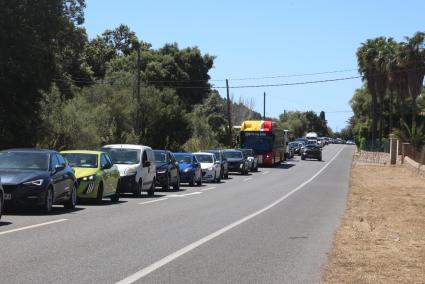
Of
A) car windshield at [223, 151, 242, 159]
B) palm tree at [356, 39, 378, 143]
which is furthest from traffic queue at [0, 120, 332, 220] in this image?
palm tree at [356, 39, 378, 143]

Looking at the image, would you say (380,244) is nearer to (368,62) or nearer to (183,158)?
(183,158)

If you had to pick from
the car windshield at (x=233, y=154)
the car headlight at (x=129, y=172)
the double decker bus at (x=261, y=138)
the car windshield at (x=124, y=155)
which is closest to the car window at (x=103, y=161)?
the car headlight at (x=129, y=172)

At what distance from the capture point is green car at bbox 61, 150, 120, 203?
19781 millimetres

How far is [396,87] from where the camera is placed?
72625 mm

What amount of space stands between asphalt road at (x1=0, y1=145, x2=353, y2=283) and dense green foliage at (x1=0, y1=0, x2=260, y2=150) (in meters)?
13.1

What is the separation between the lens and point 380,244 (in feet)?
42.2

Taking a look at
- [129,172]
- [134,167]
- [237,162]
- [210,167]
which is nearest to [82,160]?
[129,172]

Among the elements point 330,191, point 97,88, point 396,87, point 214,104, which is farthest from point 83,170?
point 214,104

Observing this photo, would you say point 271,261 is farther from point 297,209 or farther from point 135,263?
point 297,209

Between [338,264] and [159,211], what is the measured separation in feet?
28.4

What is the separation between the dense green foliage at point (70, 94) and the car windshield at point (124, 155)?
329 inches

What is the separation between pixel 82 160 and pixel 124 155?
354 centimetres

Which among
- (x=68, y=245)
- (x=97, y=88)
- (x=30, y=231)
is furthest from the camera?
(x=97, y=88)

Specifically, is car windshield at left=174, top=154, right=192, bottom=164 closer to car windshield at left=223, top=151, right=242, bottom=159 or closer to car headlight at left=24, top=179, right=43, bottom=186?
car windshield at left=223, top=151, right=242, bottom=159
